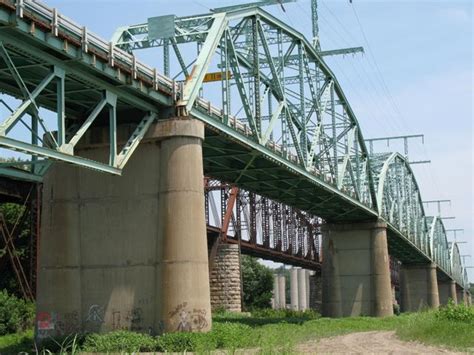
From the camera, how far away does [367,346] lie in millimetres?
32438

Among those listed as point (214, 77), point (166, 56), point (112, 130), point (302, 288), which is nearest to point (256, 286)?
point (214, 77)

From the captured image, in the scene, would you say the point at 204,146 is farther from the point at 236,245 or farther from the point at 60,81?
the point at 236,245

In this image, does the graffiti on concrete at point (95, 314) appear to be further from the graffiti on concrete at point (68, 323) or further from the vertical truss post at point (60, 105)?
the vertical truss post at point (60, 105)

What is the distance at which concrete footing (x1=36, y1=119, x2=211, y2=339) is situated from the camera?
3141 cm

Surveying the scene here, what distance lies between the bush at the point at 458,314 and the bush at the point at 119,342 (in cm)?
1576

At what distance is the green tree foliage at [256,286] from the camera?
101188 millimetres

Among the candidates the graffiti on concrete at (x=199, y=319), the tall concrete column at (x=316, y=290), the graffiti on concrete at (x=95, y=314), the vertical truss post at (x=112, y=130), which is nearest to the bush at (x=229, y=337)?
the graffiti on concrete at (x=199, y=319)

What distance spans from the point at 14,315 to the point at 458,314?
2249 centimetres

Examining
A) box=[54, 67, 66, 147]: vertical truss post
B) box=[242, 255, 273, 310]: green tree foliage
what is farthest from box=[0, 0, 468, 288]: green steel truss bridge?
box=[242, 255, 273, 310]: green tree foliage

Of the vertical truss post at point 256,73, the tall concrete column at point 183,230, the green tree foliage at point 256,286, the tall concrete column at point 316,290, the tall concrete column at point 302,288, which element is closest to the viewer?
the tall concrete column at point 183,230

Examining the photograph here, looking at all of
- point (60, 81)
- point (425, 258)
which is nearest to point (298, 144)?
point (60, 81)

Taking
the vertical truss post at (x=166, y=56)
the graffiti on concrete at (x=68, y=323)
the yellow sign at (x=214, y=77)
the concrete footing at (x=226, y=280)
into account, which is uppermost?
the vertical truss post at (x=166, y=56)

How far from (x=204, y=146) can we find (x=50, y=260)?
38.8 feet

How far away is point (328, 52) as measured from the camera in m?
77.8
